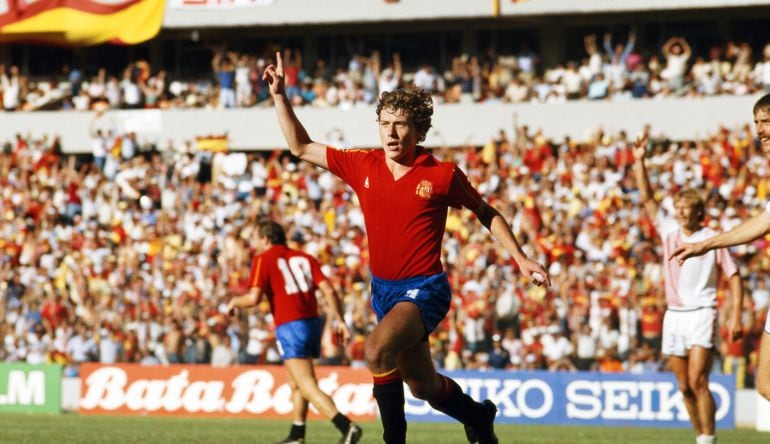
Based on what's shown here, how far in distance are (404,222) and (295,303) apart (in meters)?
5.14

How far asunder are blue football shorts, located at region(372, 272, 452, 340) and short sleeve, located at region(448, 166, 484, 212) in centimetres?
50

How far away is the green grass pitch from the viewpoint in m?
15.5

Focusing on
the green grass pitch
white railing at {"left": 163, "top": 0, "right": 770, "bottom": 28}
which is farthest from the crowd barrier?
white railing at {"left": 163, "top": 0, "right": 770, "bottom": 28}

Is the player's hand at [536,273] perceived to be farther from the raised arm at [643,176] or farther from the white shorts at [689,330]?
the white shorts at [689,330]

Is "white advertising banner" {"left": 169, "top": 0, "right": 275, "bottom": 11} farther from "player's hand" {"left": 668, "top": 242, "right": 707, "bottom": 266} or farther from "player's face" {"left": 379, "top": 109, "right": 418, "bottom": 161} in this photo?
"player's hand" {"left": 668, "top": 242, "right": 707, "bottom": 266}

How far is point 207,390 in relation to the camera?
74.3ft

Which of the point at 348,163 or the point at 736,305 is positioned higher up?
the point at 348,163

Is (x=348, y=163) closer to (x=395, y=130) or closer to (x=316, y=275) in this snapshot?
(x=395, y=130)

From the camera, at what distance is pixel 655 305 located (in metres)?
22.1

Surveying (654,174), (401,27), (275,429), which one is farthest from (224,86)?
(275,429)

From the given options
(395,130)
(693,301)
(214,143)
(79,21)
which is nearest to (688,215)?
(693,301)

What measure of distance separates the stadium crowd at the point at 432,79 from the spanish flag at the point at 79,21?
3242mm

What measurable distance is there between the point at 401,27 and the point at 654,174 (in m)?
10.9

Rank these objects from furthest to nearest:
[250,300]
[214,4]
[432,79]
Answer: [214,4]
[432,79]
[250,300]
